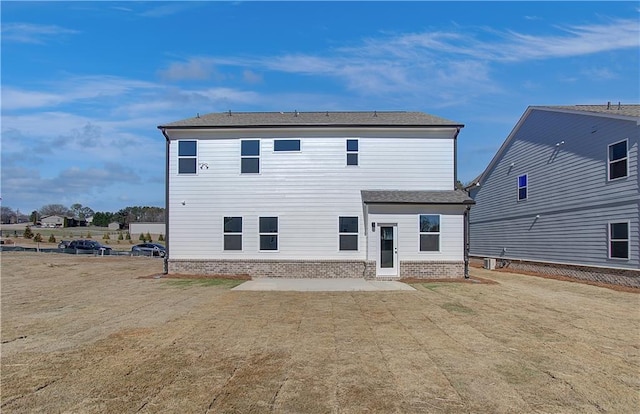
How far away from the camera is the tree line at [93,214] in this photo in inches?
4017

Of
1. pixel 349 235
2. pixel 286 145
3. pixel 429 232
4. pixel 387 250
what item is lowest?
pixel 387 250

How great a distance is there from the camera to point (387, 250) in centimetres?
1642

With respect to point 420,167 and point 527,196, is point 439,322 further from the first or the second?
point 527,196

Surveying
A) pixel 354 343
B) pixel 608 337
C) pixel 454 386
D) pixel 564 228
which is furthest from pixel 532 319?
pixel 564 228

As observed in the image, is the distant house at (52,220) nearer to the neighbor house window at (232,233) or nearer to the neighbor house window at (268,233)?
the neighbor house window at (232,233)

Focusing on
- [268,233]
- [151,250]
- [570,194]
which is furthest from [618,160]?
[151,250]

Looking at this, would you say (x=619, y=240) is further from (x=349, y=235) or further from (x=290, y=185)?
(x=290, y=185)

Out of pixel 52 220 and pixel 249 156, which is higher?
pixel 249 156

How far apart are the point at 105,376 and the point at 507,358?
17.4 feet

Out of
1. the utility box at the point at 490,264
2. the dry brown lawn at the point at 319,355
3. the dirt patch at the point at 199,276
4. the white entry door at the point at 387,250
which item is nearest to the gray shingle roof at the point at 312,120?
the white entry door at the point at 387,250

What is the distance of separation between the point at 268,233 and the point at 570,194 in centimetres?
1274

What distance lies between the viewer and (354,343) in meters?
6.82

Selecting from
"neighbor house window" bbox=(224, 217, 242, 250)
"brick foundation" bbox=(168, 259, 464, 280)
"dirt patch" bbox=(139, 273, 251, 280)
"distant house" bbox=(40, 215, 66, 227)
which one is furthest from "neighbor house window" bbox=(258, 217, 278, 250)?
"distant house" bbox=(40, 215, 66, 227)

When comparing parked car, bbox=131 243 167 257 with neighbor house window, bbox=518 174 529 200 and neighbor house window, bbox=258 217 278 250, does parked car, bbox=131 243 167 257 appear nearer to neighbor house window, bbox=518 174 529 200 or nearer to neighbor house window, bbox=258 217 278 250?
neighbor house window, bbox=258 217 278 250
